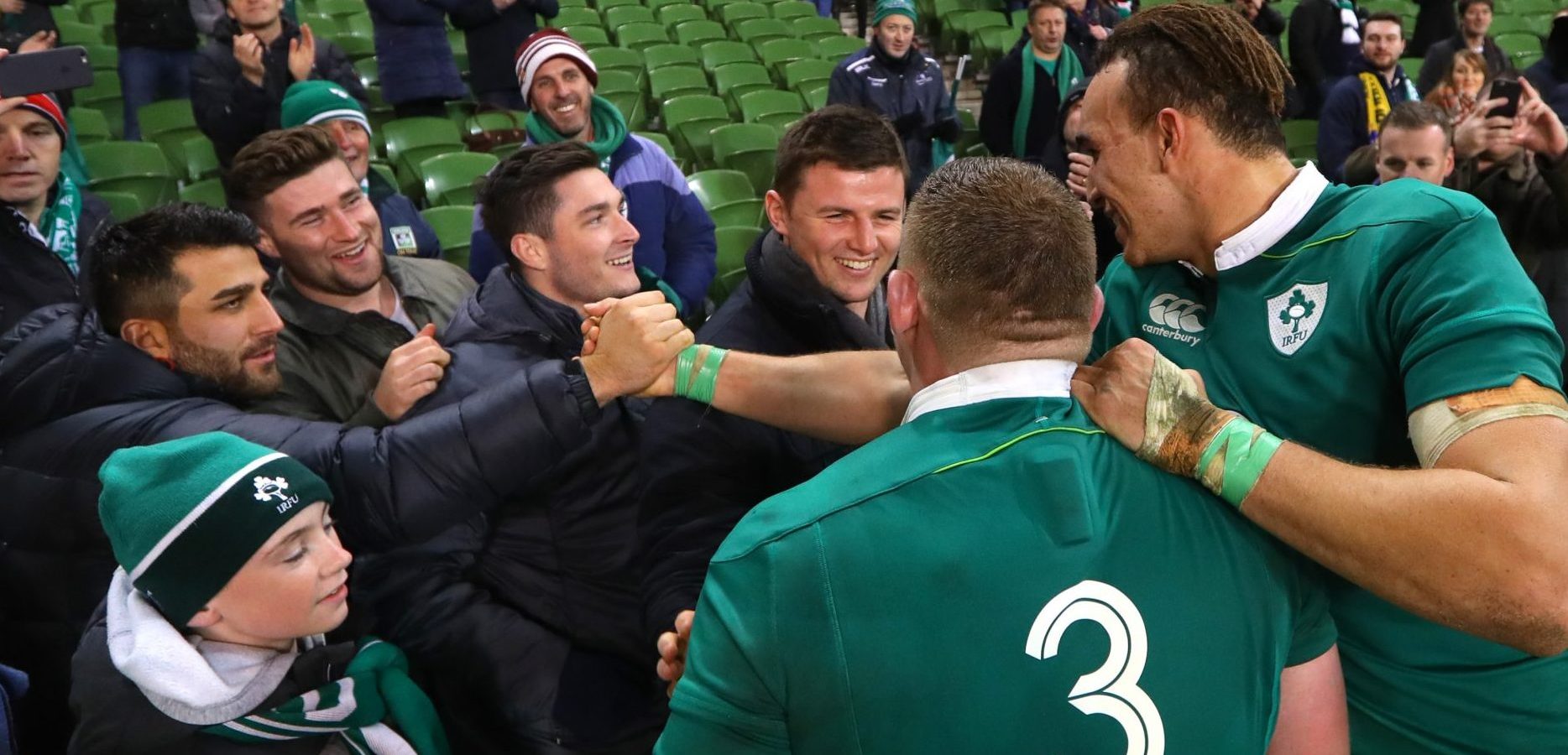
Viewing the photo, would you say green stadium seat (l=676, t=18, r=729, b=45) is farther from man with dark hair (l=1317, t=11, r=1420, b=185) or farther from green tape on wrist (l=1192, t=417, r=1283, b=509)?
green tape on wrist (l=1192, t=417, r=1283, b=509)

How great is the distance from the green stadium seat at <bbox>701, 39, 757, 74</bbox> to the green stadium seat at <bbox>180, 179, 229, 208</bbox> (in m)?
3.95

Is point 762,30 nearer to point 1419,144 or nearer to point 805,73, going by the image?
point 805,73

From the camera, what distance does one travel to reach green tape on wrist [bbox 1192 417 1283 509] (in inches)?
55.1

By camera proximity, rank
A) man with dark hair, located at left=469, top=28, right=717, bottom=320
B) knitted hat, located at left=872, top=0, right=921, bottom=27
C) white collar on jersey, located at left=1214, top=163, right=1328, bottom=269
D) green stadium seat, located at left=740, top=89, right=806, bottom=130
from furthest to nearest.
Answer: green stadium seat, located at left=740, top=89, right=806, bottom=130 → knitted hat, located at left=872, top=0, right=921, bottom=27 → man with dark hair, located at left=469, top=28, right=717, bottom=320 → white collar on jersey, located at left=1214, top=163, right=1328, bottom=269

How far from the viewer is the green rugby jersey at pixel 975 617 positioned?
4.20 ft

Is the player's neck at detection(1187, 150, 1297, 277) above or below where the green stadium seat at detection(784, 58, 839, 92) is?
above

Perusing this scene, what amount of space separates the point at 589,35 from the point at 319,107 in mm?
4497

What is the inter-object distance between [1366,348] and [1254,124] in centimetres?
40

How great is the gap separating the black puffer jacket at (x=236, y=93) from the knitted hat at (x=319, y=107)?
0.58m

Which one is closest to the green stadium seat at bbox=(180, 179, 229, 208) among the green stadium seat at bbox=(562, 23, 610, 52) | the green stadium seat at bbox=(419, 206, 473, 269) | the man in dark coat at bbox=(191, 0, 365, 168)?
the man in dark coat at bbox=(191, 0, 365, 168)

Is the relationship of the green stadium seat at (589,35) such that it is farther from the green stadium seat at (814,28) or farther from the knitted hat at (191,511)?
the knitted hat at (191,511)

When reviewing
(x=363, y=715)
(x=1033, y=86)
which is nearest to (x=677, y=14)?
(x=1033, y=86)

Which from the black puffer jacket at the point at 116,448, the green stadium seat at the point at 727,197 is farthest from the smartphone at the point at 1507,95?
the black puffer jacket at the point at 116,448

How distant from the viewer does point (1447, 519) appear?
4.45 ft
